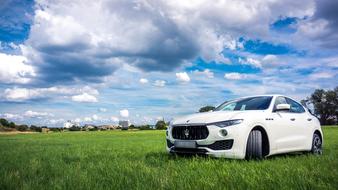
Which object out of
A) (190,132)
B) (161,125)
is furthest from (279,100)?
(161,125)

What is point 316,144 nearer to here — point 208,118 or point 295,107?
point 295,107

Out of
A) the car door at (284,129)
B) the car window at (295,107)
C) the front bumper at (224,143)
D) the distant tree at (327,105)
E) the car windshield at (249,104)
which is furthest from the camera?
the distant tree at (327,105)

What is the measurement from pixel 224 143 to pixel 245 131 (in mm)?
525

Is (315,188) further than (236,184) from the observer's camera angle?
No

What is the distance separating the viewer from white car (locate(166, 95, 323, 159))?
26.6 feet

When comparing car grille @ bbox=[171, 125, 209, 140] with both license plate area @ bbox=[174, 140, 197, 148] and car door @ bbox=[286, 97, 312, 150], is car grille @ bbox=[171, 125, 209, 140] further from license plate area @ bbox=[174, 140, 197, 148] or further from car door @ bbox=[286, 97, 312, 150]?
car door @ bbox=[286, 97, 312, 150]

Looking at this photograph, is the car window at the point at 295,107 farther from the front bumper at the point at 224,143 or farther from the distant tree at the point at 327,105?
the distant tree at the point at 327,105

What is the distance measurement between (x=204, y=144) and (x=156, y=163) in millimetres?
1132

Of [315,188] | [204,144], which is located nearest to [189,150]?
[204,144]

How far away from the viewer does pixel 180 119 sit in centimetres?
916

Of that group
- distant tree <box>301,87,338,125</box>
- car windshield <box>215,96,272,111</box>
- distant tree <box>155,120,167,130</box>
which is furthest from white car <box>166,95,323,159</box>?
distant tree <box>301,87,338,125</box>

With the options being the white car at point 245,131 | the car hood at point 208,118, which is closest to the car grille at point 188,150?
the white car at point 245,131

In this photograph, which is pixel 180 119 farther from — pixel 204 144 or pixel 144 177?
pixel 144 177

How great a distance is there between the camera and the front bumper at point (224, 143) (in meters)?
8.02
